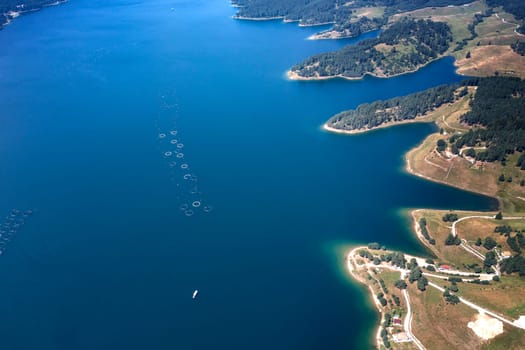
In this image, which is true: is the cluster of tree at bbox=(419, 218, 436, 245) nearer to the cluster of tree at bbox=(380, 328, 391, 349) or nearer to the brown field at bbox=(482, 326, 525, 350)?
the brown field at bbox=(482, 326, 525, 350)

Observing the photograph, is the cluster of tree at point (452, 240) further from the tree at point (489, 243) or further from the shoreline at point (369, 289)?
the shoreline at point (369, 289)

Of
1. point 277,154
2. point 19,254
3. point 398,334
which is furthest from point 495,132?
point 19,254

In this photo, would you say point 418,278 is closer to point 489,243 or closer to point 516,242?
point 489,243

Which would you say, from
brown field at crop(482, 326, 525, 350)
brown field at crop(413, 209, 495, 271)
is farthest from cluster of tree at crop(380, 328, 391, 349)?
brown field at crop(413, 209, 495, 271)

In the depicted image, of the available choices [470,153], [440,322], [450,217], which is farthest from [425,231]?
[470,153]

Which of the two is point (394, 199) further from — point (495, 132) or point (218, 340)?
point (218, 340)

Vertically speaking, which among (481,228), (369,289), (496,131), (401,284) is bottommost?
(369,289)

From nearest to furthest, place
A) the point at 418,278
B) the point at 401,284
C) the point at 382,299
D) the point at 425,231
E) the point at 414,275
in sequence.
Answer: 1. the point at 382,299
2. the point at 401,284
3. the point at 418,278
4. the point at 414,275
5. the point at 425,231

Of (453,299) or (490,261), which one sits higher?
(490,261)

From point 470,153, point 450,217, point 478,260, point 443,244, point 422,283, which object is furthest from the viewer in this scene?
point 470,153

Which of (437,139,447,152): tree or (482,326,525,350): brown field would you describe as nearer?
(482,326,525,350): brown field

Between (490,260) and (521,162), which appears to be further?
(521,162)
